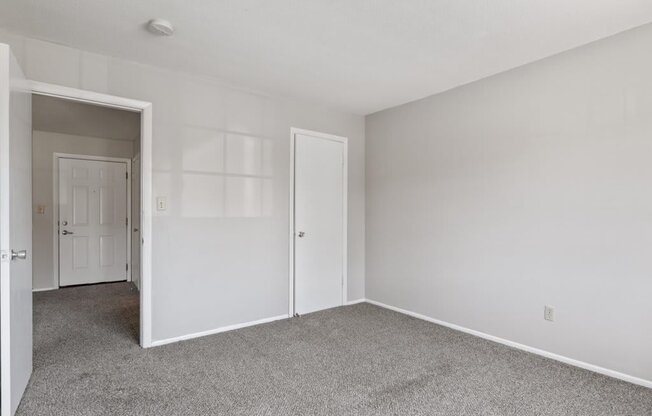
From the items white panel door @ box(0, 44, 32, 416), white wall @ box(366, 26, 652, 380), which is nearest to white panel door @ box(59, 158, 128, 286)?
white panel door @ box(0, 44, 32, 416)

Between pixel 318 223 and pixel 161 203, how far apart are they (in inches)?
67.0

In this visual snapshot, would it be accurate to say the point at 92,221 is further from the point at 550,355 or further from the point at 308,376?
the point at 550,355

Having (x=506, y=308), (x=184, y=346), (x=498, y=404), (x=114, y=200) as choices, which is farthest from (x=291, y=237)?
(x=114, y=200)

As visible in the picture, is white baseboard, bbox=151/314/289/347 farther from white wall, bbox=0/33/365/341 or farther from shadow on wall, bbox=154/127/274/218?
shadow on wall, bbox=154/127/274/218

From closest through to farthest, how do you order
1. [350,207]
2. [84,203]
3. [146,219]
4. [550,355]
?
1. [550,355]
2. [146,219]
3. [350,207]
4. [84,203]

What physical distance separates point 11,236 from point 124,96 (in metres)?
1.44

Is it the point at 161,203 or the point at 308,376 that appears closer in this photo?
the point at 308,376

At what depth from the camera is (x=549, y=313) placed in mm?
2807

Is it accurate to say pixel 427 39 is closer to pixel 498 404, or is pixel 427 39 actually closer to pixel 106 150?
pixel 498 404

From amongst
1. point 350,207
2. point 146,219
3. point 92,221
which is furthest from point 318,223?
point 92,221

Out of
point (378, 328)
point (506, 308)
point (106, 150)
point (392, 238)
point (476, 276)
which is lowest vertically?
point (378, 328)

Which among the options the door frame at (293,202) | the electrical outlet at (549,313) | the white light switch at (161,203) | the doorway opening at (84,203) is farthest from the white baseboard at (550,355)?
the doorway opening at (84,203)

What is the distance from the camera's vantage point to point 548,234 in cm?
282

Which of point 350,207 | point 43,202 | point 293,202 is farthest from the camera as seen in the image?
point 43,202
